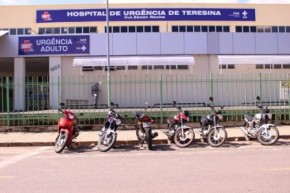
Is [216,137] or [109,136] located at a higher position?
[109,136]

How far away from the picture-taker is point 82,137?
1383 centimetres

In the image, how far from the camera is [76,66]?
26484 mm

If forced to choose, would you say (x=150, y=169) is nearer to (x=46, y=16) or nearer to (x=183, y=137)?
(x=183, y=137)

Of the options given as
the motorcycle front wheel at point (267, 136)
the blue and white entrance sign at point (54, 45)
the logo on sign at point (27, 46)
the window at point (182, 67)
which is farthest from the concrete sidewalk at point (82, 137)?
the logo on sign at point (27, 46)

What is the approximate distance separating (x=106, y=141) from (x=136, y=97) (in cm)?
1397

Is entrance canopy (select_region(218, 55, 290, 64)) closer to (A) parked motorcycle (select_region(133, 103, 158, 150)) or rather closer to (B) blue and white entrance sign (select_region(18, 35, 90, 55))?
(B) blue and white entrance sign (select_region(18, 35, 90, 55))

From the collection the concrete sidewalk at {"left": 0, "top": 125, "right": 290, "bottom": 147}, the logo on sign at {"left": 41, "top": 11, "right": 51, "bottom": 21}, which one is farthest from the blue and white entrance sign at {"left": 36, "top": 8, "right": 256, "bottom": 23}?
the concrete sidewalk at {"left": 0, "top": 125, "right": 290, "bottom": 147}

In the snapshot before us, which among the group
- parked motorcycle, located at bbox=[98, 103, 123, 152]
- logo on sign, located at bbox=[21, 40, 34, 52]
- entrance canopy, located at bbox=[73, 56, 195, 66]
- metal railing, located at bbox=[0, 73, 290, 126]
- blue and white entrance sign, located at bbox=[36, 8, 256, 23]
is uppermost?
blue and white entrance sign, located at bbox=[36, 8, 256, 23]

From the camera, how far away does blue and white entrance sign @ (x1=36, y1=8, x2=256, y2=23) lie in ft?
108

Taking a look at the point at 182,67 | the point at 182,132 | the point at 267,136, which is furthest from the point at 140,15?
the point at 267,136

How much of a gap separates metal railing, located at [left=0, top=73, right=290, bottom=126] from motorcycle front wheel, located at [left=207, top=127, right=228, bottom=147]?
355 cm

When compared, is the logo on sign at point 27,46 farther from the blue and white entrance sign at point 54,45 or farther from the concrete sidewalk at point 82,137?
the concrete sidewalk at point 82,137

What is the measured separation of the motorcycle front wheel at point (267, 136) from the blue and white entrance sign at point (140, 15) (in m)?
22.2

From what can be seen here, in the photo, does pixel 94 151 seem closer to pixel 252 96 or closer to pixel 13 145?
pixel 13 145
